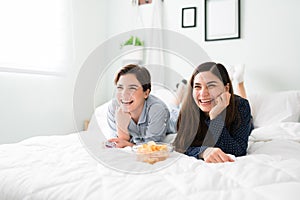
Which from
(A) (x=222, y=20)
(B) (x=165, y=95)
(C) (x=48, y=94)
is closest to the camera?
(B) (x=165, y=95)

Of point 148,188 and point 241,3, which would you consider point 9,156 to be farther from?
point 241,3

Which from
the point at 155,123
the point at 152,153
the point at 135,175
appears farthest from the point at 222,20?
the point at 135,175

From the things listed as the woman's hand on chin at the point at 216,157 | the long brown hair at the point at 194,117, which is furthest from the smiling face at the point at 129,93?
the woman's hand on chin at the point at 216,157

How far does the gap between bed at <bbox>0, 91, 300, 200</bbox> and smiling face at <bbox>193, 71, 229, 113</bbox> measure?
0.24 m

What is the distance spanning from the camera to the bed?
0.69 meters

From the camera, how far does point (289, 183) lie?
0.73 metres

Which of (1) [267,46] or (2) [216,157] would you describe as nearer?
(2) [216,157]

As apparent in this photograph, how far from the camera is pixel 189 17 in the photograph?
2432 millimetres

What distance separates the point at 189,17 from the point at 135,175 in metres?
1.86

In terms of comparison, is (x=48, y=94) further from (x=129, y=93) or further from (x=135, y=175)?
(x=135, y=175)

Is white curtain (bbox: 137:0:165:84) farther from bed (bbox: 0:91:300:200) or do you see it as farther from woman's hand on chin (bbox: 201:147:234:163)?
woman's hand on chin (bbox: 201:147:234:163)

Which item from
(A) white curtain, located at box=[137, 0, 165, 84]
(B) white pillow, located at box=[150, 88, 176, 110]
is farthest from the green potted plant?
(B) white pillow, located at box=[150, 88, 176, 110]

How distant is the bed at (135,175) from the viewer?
687 millimetres

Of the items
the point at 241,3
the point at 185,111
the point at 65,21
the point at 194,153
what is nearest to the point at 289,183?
the point at 194,153
